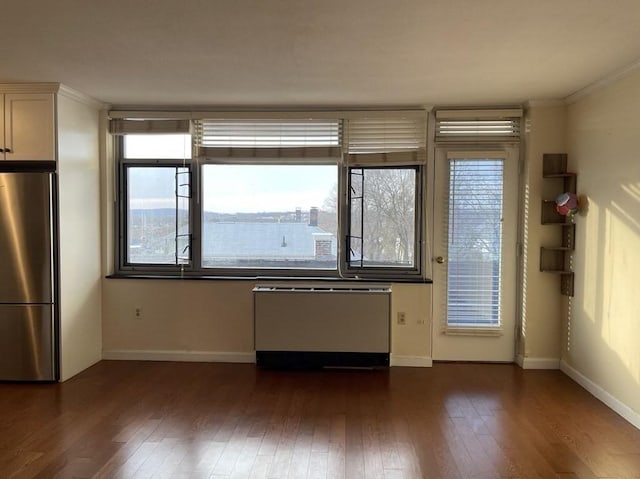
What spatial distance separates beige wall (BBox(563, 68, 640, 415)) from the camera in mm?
3355

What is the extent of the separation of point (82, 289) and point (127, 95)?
1765 millimetres

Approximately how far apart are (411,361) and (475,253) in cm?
118

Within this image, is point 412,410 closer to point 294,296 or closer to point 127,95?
point 294,296

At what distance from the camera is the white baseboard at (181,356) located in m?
4.72

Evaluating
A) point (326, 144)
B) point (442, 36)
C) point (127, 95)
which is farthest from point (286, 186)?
point (442, 36)

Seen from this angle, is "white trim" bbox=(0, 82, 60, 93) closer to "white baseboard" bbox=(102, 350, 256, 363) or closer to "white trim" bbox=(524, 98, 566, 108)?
"white baseboard" bbox=(102, 350, 256, 363)

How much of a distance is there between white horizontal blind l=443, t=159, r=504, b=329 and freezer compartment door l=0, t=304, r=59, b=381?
352 centimetres

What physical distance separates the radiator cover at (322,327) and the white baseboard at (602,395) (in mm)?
1568

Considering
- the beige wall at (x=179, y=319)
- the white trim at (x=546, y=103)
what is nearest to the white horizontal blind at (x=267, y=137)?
the beige wall at (x=179, y=319)

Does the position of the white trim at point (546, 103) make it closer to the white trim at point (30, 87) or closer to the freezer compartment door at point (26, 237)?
the white trim at point (30, 87)

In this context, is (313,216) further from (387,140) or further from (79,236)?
(79,236)

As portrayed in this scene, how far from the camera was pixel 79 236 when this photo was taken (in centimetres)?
433

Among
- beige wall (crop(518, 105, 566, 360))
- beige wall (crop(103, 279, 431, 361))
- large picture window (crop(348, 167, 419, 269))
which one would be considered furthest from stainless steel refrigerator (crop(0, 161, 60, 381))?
beige wall (crop(518, 105, 566, 360))

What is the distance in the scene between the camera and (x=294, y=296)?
4504mm
